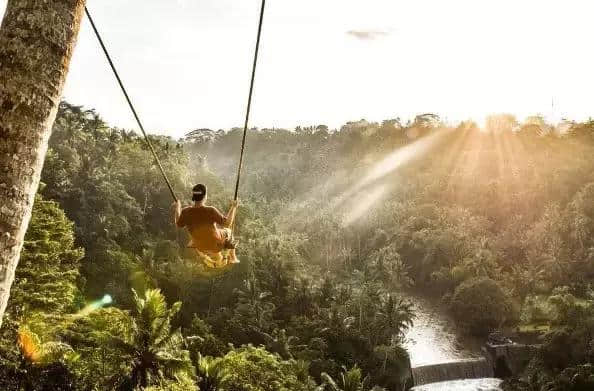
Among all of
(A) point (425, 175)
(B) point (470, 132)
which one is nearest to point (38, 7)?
(A) point (425, 175)

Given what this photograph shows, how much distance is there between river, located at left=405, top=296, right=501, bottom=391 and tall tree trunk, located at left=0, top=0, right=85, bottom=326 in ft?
153

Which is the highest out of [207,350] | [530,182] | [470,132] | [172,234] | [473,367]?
[470,132]

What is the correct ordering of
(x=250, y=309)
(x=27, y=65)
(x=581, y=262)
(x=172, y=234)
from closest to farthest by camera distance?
1. (x=27, y=65)
2. (x=250, y=309)
3. (x=172, y=234)
4. (x=581, y=262)

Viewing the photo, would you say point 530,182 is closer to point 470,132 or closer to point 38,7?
point 470,132

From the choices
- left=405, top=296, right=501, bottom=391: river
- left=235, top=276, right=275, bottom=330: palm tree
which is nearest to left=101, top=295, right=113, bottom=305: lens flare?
left=235, top=276, right=275, bottom=330: palm tree

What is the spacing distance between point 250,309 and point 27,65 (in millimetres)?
40736

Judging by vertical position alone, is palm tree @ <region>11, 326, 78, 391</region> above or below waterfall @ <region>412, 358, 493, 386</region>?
above

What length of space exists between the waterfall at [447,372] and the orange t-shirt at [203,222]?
42.8 meters

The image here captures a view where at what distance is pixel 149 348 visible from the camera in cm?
2327

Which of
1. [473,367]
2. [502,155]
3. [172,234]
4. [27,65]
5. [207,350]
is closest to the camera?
[27,65]

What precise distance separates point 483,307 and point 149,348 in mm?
41959

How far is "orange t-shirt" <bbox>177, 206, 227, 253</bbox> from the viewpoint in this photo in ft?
22.3

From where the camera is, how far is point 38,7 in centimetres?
172

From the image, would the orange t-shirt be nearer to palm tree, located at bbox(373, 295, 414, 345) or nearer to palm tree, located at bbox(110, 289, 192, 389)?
palm tree, located at bbox(110, 289, 192, 389)
